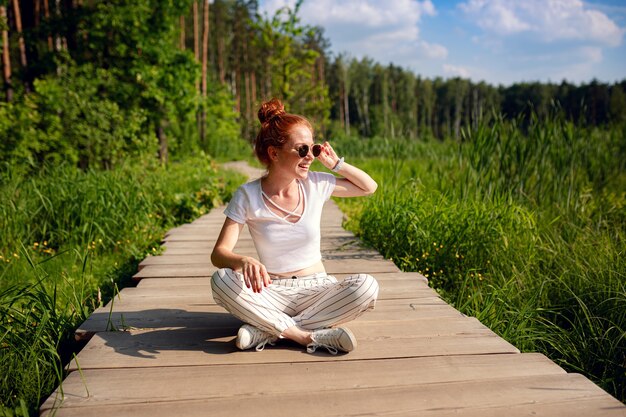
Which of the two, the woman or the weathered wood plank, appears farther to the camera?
the weathered wood plank

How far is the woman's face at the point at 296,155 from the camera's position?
221cm

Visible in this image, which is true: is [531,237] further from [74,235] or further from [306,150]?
[74,235]

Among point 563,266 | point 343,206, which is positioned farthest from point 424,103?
point 563,266

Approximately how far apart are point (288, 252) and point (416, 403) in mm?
929

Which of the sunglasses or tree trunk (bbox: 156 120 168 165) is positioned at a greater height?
the sunglasses

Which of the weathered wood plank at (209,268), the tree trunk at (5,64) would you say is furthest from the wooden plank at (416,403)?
the tree trunk at (5,64)

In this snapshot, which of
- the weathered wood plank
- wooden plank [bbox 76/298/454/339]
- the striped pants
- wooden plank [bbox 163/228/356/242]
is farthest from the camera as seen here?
wooden plank [bbox 163/228/356/242]

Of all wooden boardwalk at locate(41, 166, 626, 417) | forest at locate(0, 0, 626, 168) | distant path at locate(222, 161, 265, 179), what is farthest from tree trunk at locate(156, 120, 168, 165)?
wooden boardwalk at locate(41, 166, 626, 417)

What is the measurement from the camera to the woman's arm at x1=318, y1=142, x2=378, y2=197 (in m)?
2.27

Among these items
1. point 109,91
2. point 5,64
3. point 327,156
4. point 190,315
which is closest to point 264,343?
point 190,315

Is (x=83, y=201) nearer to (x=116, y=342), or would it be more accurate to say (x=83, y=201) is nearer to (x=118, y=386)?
(x=116, y=342)

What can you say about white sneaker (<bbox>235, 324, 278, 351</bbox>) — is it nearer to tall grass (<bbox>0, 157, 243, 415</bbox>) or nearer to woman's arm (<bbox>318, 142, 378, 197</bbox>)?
woman's arm (<bbox>318, 142, 378, 197</bbox>)

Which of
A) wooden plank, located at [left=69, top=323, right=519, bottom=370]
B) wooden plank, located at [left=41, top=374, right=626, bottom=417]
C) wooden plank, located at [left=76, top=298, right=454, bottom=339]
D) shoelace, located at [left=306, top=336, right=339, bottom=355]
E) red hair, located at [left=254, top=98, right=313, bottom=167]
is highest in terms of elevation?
red hair, located at [left=254, top=98, right=313, bottom=167]

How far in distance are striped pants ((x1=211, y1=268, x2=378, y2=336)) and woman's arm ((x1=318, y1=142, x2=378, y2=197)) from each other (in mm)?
443
